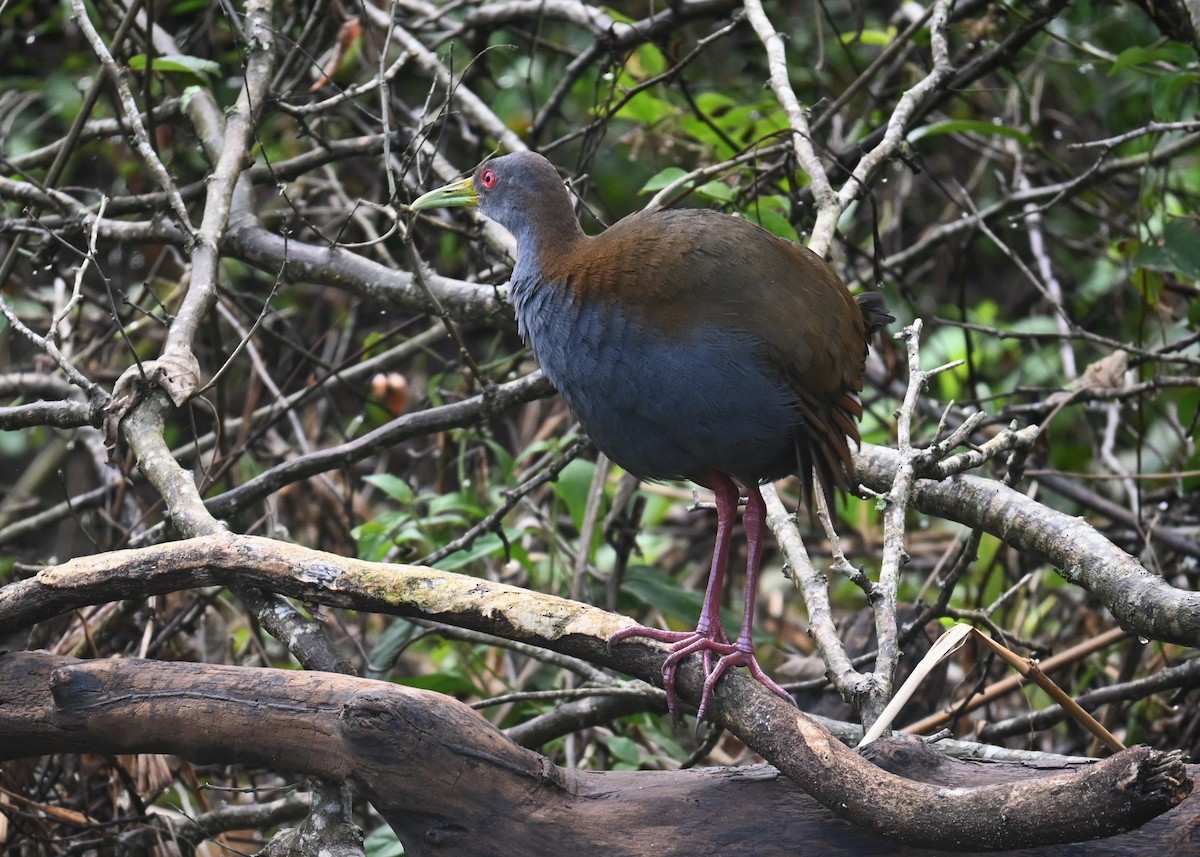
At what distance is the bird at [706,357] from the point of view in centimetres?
290

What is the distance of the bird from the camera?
9.52 feet

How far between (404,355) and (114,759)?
2.23 meters

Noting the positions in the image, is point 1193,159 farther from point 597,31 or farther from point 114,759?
point 114,759

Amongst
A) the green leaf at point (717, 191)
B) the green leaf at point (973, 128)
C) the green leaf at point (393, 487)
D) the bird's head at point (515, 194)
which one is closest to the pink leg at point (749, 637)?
the bird's head at point (515, 194)

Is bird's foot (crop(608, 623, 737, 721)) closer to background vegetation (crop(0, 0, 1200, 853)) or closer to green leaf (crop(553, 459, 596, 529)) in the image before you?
background vegetation (crop(0, 0, 1200, 853))

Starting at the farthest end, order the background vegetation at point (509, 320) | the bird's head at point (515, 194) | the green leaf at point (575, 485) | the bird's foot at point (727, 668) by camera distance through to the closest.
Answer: the green leaf at point (575, 485) < the background vegetation at point (509, 320) < the bird's head at point (515, 194) < the bird's foot at point (727, 668)

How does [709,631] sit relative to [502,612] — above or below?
below

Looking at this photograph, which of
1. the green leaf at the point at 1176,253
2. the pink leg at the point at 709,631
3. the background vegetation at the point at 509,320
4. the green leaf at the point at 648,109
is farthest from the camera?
the green leaf at the point at 648,109

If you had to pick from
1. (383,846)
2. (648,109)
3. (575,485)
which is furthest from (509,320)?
(383,846)

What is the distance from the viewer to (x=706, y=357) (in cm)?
289

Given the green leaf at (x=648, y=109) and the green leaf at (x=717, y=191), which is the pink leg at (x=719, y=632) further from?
the green leaf at (x=648, y=109)

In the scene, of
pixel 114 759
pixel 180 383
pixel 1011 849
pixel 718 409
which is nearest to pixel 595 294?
pixel 718 409

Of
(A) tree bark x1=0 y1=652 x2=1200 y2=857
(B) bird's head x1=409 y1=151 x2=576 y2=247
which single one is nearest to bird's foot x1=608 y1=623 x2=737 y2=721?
(A) tree bark x1=0 y1=652 x2=1200 y2=857

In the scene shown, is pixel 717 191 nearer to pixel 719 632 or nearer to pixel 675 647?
pixel 719 632
